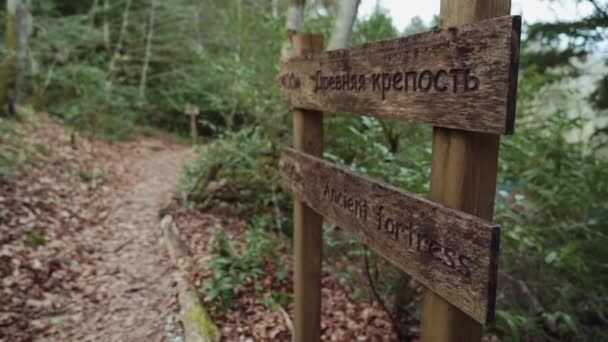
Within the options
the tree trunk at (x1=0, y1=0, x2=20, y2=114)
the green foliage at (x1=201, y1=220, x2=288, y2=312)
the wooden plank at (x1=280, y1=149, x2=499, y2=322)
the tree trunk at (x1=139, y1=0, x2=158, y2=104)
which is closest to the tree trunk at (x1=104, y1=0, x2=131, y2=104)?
the tree trunk at (x1=139, y1=0, x2=158, y2=104)

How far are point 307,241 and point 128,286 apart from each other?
96.8 inches

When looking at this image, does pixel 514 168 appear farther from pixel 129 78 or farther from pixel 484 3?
pixel 129 78

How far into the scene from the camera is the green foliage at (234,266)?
3.69m

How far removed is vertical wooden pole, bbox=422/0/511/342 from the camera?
1355mm

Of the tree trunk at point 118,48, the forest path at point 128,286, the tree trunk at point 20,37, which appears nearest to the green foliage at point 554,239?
the forest path at point 128,286

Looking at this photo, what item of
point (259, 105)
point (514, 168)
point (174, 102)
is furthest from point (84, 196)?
point (174, 102)

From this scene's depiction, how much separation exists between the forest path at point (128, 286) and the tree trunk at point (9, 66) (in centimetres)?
352

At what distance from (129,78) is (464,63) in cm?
1606

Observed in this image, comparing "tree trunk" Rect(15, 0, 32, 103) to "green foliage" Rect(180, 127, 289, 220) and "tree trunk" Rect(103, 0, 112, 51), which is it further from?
"green foliage" Rect(180, 127, 289, 220)

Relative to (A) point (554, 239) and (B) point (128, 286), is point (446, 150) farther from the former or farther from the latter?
(B) point (128, 286)

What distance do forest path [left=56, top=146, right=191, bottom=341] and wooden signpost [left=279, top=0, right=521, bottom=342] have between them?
93.7 inches

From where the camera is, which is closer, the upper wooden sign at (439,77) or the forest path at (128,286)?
the upper wooden sign at (439,77)

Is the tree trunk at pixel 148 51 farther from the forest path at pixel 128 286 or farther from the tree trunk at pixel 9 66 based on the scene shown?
the forest path at pixel 128 286

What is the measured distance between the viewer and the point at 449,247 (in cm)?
139
